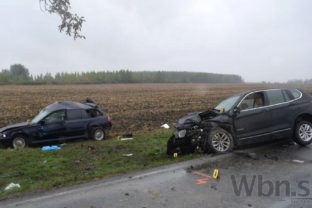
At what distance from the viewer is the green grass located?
763 cm

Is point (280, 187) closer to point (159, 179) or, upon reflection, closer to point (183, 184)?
point (183, 184)

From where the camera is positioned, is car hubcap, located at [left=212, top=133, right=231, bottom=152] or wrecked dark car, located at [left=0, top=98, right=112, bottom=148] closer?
car hubcap, located at [left=212, top=133, right=231, bottom=152]

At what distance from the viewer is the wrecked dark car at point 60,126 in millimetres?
12562

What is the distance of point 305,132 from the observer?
33.3 feet

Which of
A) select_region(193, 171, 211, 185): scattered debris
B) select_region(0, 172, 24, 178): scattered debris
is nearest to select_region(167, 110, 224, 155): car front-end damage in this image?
select_region(193, 171, 211, 185): scattered debris

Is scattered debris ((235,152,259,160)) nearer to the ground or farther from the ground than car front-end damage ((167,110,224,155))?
nearer to the ground

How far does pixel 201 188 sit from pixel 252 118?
396 centimetres

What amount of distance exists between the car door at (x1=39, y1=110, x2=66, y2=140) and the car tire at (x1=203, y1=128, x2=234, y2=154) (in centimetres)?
605

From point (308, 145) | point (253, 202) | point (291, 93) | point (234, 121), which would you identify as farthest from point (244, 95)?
point (253, 202)

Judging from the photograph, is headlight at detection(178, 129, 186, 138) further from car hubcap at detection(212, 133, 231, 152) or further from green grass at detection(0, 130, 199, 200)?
car hubcap at detection(212, 133, 231, 152)

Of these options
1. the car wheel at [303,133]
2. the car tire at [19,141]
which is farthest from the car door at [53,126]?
the car wheel at [303,133]

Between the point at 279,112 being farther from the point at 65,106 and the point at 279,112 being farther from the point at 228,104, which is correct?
the point at 65,106

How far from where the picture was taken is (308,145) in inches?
394

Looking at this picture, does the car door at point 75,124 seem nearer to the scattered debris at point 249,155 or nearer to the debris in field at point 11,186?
the debris in field at point 11,186
